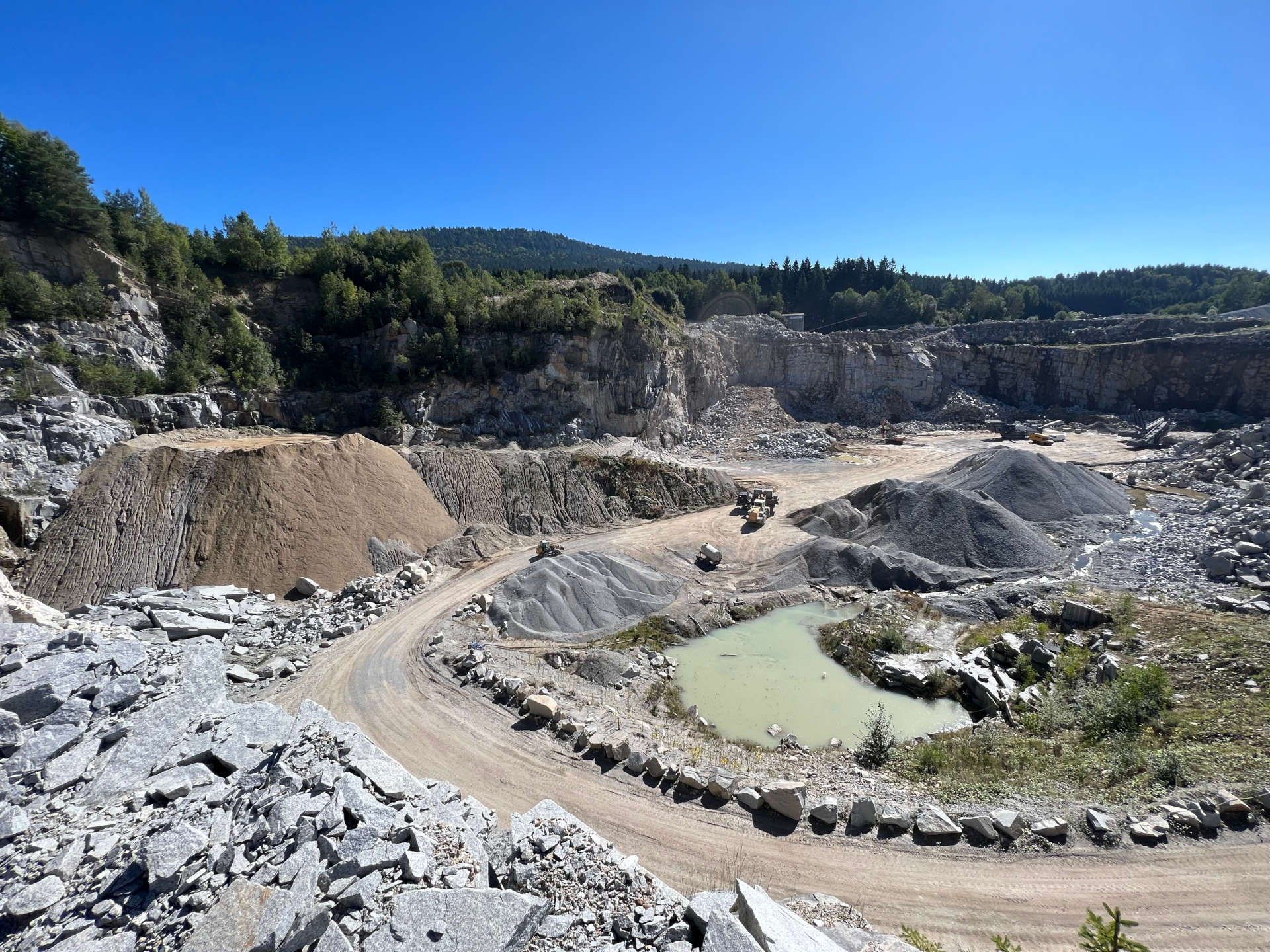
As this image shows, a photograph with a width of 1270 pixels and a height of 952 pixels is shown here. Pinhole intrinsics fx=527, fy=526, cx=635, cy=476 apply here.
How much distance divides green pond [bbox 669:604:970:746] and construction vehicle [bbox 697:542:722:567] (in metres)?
4.09

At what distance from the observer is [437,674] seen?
14.3 meters

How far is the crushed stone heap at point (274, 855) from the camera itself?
5781 millimetres

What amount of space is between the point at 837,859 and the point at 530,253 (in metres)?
127

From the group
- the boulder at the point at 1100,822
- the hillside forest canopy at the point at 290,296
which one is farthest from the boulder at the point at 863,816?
the hillside forest canopy at the point at 290,296

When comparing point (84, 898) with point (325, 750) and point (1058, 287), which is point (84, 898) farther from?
point (1058, 287)

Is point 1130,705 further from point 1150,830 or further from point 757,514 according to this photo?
point 757,514

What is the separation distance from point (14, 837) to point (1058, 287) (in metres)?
127

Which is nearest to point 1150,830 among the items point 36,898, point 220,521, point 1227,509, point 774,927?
point 774,927

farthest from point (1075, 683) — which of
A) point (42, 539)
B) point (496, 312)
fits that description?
point (496, 312)

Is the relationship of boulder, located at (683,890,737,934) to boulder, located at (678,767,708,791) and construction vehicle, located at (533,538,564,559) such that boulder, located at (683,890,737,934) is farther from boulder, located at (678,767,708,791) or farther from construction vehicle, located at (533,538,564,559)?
construction vehicle, located at (533,538,564,559)

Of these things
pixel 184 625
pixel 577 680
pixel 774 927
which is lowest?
pixel 577 680

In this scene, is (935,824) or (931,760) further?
(931,760)

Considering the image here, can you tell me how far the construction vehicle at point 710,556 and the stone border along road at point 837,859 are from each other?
11.4 meters

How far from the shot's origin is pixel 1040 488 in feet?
83.8
